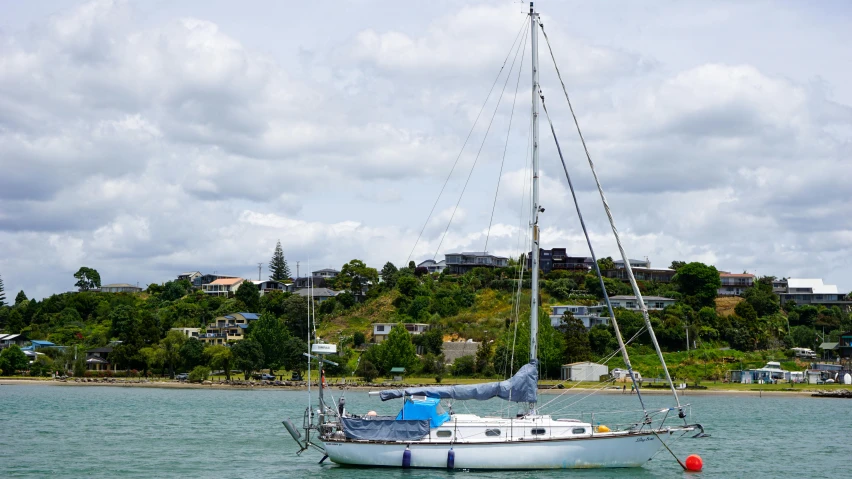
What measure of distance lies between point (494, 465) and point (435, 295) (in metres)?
107

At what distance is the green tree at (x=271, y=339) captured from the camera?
12106 cm

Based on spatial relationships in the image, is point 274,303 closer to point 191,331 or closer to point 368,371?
point 191,331

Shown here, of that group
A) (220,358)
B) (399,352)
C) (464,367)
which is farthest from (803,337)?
(220,358)

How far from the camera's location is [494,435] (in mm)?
36000

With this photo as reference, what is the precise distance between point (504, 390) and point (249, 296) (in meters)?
137

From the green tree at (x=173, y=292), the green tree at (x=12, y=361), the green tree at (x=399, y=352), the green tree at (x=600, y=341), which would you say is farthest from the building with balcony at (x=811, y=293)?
the green tree at (x=12, y=361)

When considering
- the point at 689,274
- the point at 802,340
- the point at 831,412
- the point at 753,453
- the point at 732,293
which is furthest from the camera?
the point at 732,293

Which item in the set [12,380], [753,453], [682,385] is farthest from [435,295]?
[753,453]

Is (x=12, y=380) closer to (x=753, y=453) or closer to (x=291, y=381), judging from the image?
(x=291, y=381)

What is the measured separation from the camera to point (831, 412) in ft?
265

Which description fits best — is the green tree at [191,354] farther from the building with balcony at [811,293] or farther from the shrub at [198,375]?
the building with balcony at [811,293]

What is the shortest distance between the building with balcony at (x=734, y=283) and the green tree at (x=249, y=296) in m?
87.0

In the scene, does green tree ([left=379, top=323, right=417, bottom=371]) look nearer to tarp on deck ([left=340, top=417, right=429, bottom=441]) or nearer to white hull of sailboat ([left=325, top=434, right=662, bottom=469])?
tarp on deck ([left=340, top=417, right=429, bottom=441])

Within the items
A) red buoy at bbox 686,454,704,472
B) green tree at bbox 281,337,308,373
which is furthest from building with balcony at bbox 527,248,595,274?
red buoy at bbox 686,454,704,472
